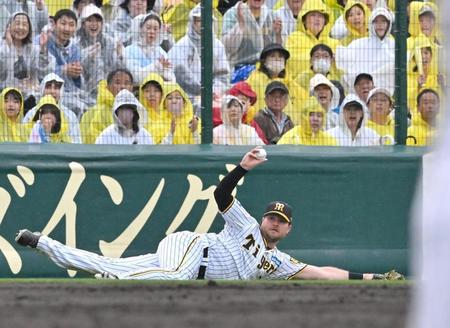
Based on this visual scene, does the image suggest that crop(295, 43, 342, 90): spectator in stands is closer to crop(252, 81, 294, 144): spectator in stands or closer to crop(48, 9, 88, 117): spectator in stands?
crop(252, 81, 294, 144): spectator in stands

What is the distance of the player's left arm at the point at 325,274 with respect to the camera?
10344 mm

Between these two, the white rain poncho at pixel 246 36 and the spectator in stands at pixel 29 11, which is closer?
the spectator in stands at pixel 29 11

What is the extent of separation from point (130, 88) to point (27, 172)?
1252mm

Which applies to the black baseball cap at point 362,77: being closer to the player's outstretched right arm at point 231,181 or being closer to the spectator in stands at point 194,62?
the spectator in stands at point 194,62

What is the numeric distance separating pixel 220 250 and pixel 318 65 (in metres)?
2.26

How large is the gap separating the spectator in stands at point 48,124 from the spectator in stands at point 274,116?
183 cm

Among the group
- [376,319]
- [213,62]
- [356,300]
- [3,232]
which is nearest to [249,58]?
[213,62]

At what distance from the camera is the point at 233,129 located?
1130 cm

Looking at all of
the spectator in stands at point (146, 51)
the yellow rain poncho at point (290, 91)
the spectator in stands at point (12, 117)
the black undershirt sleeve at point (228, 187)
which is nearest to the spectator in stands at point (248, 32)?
the yellow rain poncho at point (290, 91)

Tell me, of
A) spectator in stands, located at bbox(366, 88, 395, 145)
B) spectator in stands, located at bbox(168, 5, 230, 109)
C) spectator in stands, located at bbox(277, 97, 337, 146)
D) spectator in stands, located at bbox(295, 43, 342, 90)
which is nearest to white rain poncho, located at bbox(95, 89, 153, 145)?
spectator in stands, located at bbox(168, 5, 230, 109)

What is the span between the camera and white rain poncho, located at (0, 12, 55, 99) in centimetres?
1077

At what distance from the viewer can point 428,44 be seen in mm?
11383

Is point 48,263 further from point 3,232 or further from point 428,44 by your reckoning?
point 428,44

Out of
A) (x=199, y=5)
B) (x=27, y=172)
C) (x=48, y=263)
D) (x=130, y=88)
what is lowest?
(x=48, y=263)
